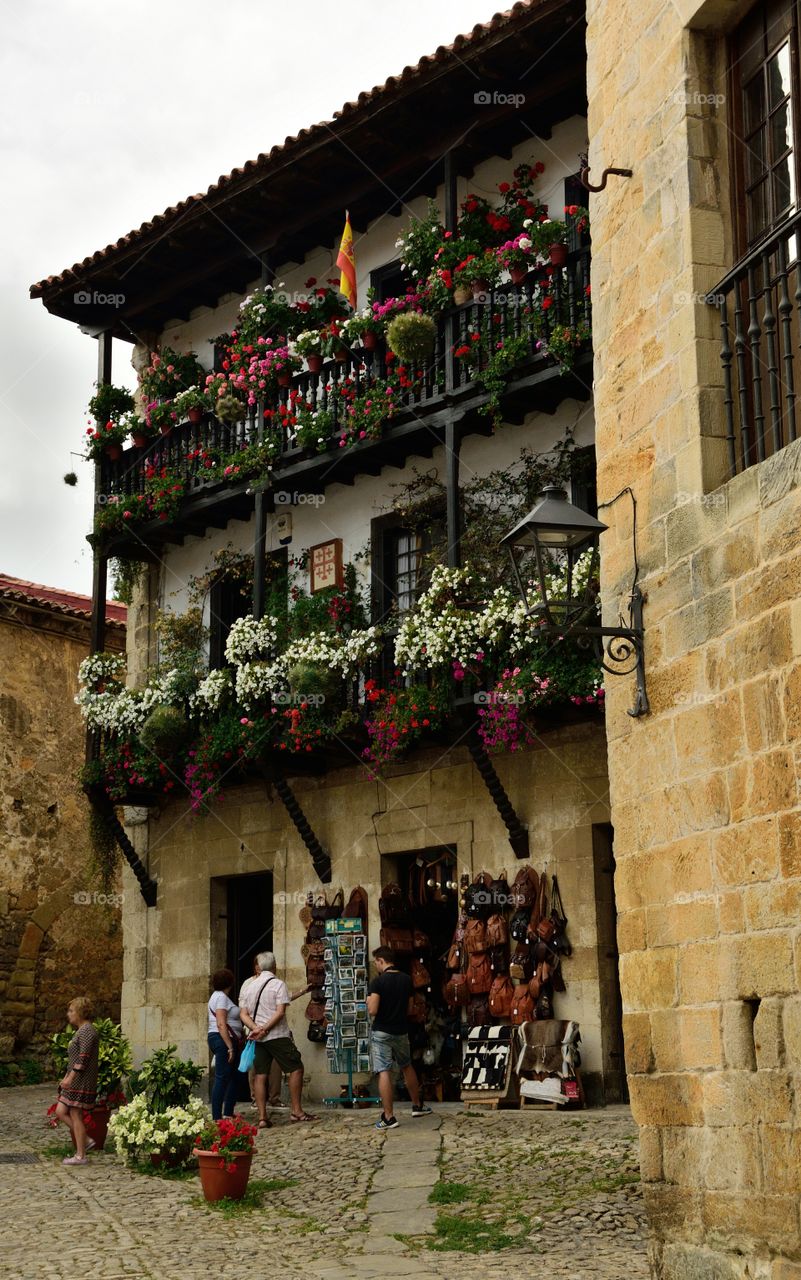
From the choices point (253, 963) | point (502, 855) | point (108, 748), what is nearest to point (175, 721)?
point (108, 748)

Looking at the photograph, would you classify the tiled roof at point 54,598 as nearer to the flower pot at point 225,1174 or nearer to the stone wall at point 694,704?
the flower pot at point 225,1174

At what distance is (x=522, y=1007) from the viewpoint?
43.7ft

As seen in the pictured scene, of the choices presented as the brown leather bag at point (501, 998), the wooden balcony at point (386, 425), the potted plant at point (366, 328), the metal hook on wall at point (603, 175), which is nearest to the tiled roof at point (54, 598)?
the wooden balcony at point (386, 425)

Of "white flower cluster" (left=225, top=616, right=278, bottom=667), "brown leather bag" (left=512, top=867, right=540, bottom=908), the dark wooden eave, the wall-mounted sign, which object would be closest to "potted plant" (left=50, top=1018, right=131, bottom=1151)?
"brown leather bag" (left=512, top=867, right=540, bottom=908)

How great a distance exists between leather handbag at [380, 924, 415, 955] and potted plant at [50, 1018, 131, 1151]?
102 inches

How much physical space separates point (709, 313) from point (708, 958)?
2761mm

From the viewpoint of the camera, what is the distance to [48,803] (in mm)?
21891

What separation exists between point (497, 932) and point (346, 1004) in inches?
76.1

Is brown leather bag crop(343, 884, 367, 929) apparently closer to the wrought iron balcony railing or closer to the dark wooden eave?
the dark wooden eave

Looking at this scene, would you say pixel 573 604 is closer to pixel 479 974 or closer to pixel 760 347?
pixel 760 347

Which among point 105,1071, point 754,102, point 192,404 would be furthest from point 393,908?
point 754,102

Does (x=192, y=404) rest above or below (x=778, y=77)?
above

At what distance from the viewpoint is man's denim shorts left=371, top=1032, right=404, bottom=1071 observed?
12562mm

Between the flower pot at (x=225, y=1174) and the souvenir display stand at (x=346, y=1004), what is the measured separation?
4.60m
